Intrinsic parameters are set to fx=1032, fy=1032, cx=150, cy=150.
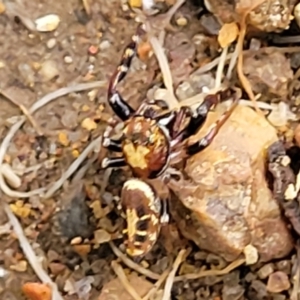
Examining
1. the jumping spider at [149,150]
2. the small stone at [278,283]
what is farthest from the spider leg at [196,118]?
the small stone at [278,283]

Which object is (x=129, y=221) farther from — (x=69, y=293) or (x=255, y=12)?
(x=255, y=12)

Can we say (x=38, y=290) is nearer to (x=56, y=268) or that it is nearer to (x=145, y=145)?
(x=56, y=268)

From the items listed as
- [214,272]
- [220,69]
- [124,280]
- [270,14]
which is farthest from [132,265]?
[270,14]

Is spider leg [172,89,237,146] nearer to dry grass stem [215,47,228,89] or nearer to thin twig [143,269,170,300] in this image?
dry grass stem [215,47,228,89]

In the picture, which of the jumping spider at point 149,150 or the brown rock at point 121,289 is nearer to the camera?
the jumping spider at point 149,150

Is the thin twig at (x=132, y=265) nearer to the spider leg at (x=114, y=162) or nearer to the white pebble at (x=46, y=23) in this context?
the spider leg at (x=114, y=162)
